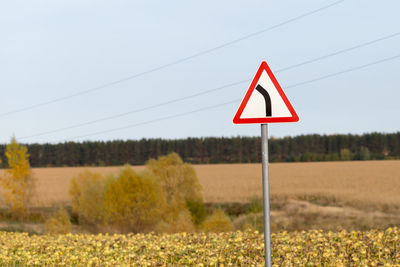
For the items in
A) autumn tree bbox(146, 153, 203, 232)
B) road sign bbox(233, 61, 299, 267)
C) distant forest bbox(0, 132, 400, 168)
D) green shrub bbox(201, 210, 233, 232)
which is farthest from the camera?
distant forest bbox(0, 132, 400, 168)

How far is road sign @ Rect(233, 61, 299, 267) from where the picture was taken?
21.0ft

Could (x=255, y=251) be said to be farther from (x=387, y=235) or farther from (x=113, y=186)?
(x=113, y=186)

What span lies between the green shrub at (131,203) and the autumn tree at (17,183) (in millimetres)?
13180

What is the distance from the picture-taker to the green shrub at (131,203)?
94.0ft

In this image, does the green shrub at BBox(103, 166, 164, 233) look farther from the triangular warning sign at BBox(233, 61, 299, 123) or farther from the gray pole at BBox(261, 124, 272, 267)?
the triangular warning sign at BBox(233, 61, 299, 123)

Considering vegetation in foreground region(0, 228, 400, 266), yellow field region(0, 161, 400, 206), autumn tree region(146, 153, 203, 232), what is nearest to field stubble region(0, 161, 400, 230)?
yellow field region(0, 161, 400, 206)

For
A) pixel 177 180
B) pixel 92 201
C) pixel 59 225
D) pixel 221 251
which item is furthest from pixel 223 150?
pixel 221 251

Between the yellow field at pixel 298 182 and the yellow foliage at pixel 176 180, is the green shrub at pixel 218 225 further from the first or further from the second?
the yellow foliage at pixel 176 180

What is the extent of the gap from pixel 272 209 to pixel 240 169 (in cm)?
2762

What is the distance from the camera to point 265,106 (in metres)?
6.42

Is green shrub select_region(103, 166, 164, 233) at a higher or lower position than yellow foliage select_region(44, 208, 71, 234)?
higher

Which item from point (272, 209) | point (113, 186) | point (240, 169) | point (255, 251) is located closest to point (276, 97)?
point (255, 251)

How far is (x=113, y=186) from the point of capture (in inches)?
1163

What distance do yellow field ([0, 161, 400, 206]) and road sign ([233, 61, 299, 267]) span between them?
25619 mm
